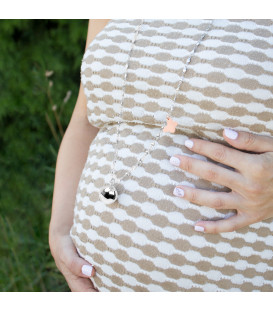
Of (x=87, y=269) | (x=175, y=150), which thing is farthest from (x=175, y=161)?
(x=87, y=269)

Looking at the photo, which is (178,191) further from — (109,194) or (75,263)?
(75,263)

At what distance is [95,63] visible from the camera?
1036 millimetres

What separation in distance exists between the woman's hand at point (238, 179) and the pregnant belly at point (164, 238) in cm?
3

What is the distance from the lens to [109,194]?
0.96 meters

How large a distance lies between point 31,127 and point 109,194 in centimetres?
188

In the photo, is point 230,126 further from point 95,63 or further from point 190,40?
point 95,63

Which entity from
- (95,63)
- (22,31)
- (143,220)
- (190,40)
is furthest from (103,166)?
(22,31)

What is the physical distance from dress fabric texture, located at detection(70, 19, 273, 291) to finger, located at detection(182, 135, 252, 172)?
0.03 meters

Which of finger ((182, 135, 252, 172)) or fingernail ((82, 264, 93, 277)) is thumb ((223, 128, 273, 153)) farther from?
fingernail ((82, 264, 93, 277))

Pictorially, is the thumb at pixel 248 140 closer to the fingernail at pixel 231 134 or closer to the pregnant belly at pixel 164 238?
the fingernail at pixel 231 134

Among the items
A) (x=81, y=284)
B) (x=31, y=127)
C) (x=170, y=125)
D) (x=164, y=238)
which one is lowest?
(x=31, y=127)

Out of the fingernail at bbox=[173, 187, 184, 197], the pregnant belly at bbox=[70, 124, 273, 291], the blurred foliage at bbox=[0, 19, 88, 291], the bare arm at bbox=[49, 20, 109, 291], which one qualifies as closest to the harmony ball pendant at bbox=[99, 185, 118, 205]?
the pregnant belly at bbox=[70, 124, 273, 291]

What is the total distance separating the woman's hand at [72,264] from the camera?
3.41 ft

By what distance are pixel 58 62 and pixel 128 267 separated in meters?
1.75
